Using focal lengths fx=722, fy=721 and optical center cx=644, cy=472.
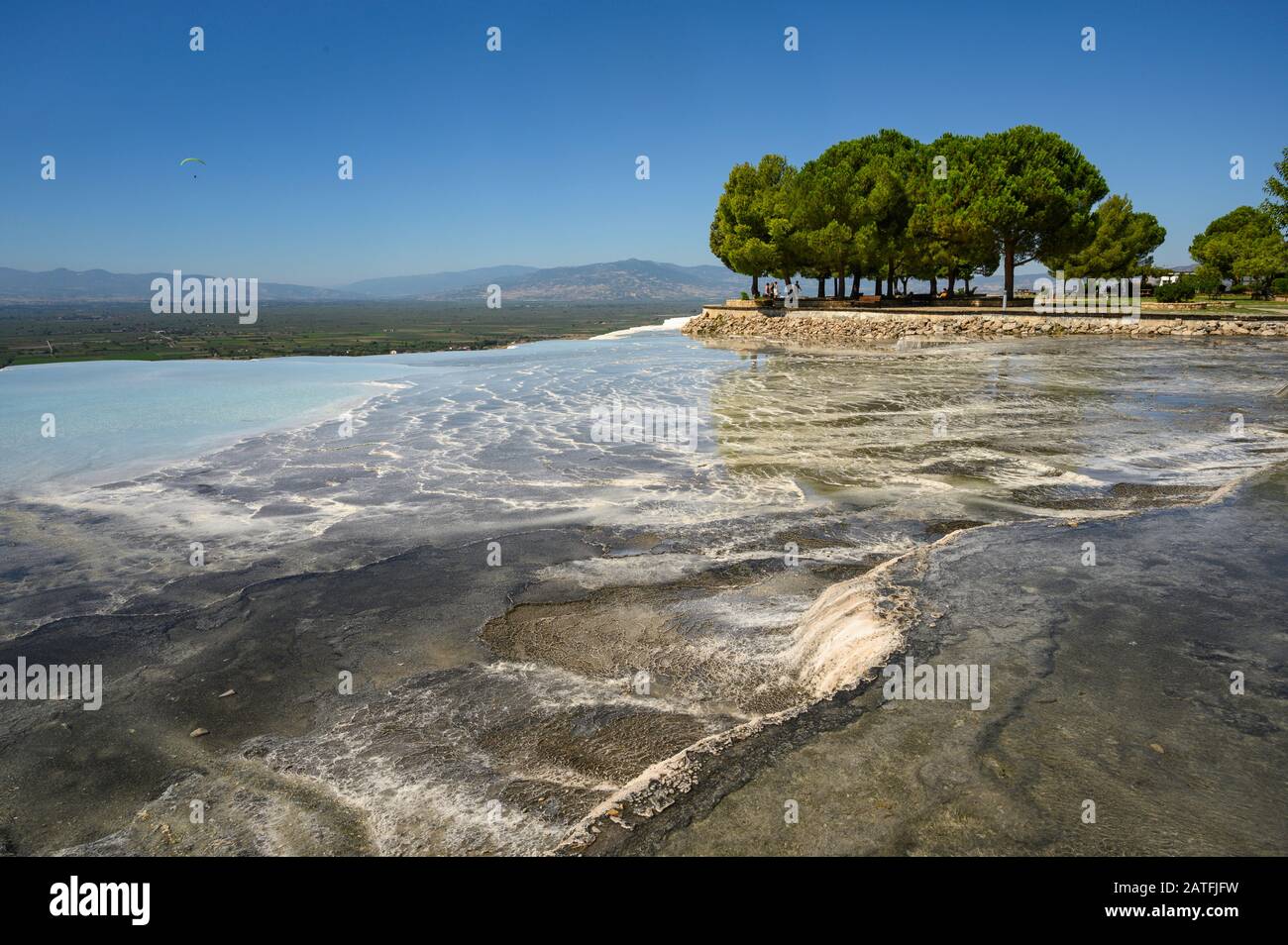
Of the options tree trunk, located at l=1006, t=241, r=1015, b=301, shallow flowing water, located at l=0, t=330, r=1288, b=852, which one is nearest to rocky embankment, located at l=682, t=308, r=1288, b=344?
tree trunk, located at l=1006, t=241, r=1015, b=301

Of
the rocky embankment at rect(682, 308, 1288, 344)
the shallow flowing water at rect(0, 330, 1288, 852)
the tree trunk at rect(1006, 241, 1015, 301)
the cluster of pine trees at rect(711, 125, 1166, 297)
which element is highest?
the cluster of pine trees at rect(711, 125, 1166, 297)

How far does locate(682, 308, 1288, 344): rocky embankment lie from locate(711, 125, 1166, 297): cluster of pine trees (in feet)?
20.7

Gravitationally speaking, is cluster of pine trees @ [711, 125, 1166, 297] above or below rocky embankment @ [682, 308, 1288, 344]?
above

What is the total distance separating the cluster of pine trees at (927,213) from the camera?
49062 mm

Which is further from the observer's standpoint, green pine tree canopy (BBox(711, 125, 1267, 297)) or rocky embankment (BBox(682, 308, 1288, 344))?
green pine tree canopy (BBox(711, 125, 1267, 297))

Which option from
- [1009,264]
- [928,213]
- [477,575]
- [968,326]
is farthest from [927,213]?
[477,575]

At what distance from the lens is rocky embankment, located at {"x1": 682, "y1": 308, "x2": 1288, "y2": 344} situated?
39531 millimetres

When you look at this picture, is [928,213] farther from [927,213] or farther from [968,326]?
[968,326]

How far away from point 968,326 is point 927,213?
12080 millimetres

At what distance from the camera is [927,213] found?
53.5 m

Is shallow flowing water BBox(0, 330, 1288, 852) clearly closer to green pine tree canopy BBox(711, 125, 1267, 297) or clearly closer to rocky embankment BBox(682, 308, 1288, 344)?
rocky embankment BBox(682, 308, 1288, 344)

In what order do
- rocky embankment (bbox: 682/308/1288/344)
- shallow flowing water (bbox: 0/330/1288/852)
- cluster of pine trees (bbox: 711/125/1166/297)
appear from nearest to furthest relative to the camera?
shallow flowing water (bbox: 0/330/1288/852)
rocky embankment (bbox: 682/308/1288/344)
cluster of pine trees (bbox: 711/125/1166/297)

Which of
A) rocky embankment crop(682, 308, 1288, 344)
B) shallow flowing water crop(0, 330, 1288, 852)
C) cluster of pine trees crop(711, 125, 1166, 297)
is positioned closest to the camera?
shallow flowing water crop(0, 330, 1288, 852)
